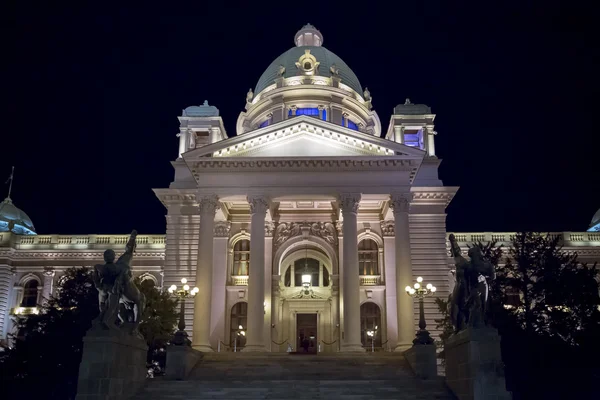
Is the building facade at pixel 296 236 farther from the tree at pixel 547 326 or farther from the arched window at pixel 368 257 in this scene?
the tree at pixel 547 326

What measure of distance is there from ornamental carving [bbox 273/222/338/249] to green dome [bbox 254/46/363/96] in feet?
61.1

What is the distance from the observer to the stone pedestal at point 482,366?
59.2ft

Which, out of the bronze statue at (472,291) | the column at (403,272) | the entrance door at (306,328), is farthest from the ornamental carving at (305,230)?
the bronze statue at (472,291)

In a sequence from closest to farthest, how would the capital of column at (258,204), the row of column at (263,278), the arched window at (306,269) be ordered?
the row of column at (263,278)
the capital of column at (258,204)
the arched window at (306,269)

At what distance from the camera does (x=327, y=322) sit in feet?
129

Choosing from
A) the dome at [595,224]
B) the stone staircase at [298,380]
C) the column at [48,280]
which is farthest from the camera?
the dome at [595,224]

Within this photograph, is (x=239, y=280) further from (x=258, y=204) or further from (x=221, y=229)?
(x=258, y=204)

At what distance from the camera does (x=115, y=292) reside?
65.2ft

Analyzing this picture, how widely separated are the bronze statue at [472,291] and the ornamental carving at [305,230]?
2024 cm

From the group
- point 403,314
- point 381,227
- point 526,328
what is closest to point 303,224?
point 381,227

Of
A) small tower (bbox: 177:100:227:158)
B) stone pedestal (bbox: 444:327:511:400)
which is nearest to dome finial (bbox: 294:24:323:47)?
small tower (bbox: 177:100:227:158)

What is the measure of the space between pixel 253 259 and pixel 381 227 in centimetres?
1054

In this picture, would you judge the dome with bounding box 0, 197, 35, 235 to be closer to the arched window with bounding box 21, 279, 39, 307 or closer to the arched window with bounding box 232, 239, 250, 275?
the arched window with bounding box 21, 279, 39, 307

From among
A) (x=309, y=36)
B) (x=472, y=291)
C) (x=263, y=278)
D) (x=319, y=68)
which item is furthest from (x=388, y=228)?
(x=309, y=36)
